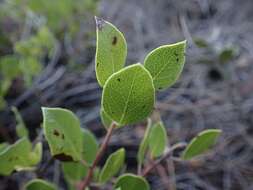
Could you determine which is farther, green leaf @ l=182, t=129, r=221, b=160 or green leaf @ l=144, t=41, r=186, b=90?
green leaf @ l=182, t=129, r=221, b=160

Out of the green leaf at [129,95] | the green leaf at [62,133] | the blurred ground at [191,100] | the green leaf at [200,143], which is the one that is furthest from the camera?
the blurred ground at [191,100]

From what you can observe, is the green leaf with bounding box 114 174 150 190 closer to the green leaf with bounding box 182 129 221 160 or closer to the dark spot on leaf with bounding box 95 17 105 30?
the green leaf with bounding box 182 129 221 160

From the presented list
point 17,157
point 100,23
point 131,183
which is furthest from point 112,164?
point 100,23

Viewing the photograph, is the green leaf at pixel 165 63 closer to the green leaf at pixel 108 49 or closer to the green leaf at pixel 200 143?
the green leaf at pixel 108 49

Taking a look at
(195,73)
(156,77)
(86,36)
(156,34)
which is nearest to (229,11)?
(156,34)

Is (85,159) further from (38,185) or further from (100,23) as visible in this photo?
(100,23)

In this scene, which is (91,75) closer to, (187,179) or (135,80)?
(187,179)

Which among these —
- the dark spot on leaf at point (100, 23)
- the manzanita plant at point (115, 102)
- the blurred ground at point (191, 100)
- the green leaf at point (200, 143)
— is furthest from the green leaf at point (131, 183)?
the blurred ground at point (191, 100)

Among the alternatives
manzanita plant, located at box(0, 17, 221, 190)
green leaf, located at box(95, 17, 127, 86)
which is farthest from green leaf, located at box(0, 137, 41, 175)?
green leaf, located at box(95, 17, 127, 86)
